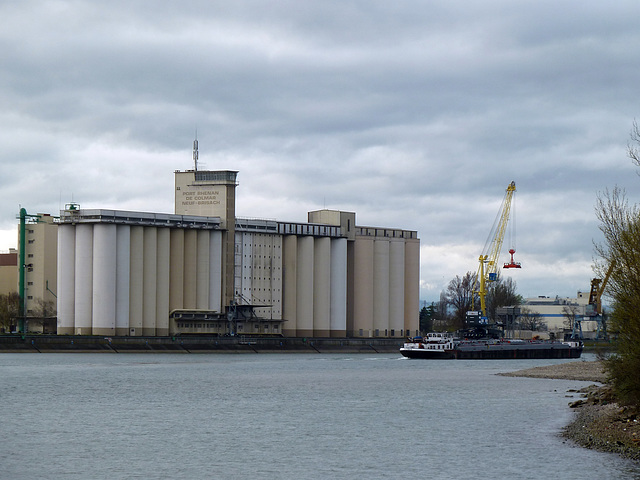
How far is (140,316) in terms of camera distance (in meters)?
157

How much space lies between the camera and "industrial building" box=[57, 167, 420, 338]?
154125 millimetres

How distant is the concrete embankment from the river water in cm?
5377

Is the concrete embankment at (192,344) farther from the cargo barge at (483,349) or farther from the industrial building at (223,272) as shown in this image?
the cargo barge at (483,349)

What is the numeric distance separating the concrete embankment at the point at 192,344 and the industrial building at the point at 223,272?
15.0ft

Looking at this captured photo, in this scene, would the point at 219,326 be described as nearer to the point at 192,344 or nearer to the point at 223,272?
the point at 223,272

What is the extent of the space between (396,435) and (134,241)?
113952mm

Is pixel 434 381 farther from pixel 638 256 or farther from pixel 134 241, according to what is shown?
pixel 134 241

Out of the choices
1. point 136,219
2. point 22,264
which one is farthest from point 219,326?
point 22,264

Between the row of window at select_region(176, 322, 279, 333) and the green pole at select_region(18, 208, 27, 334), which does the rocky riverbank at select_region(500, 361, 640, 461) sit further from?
the green pole at select_region(18, 208, 27, 334)

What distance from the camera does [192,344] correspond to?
6176 inches

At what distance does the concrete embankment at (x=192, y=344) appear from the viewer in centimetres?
14300

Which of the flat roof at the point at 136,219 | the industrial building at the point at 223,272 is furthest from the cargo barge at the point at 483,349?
the flat roof at the point at 136,219

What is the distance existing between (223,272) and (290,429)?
119 meters

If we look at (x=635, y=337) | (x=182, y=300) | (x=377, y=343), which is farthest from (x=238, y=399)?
(x=377, y=343)
